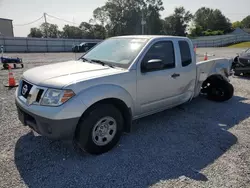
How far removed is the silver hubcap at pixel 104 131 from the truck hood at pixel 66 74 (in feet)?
2.30

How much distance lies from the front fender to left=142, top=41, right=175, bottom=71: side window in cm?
79

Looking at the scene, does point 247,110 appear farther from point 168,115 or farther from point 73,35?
point 73,35

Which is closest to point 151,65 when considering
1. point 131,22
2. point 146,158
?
point 146,158

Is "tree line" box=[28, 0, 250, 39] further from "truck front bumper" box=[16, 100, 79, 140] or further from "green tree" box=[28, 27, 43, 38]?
"truck front bumper" box=[16, 100, 79, 140]

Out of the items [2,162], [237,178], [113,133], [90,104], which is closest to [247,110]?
[237,178]

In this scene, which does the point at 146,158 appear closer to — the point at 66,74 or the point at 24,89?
the point at 66,74

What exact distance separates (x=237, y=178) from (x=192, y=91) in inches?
93.2

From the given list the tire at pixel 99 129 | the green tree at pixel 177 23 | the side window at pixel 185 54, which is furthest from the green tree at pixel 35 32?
the tire at pixel 99 129

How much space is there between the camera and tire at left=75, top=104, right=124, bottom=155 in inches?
118

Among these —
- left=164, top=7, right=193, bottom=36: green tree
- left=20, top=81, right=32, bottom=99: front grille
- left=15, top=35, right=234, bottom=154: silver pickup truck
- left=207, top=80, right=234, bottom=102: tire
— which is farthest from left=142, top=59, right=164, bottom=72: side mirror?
left=164, top=7, right=193, bottom=36: green tree

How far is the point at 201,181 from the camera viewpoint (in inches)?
106

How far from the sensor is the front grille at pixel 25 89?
10.3 feet

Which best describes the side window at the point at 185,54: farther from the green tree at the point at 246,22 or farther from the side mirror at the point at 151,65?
the green tree at the point at 246,22

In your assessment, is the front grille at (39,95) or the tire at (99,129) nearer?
the front grille at (39,95)
